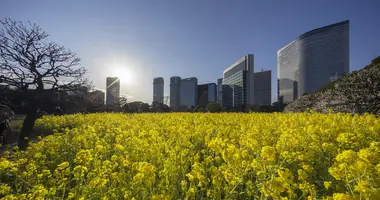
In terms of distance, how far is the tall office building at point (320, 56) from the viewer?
261ft

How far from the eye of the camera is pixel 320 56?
268 feet

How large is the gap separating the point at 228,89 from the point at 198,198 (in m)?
96.1

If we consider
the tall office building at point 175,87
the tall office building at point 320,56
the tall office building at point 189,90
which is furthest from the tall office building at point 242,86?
the tall office building at point 175,87

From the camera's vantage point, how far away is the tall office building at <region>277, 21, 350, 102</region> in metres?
79.4

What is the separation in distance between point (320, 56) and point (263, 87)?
45948 millimetres

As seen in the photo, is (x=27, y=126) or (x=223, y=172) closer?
(x=223, y=172)

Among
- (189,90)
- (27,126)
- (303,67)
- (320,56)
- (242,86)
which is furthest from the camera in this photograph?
(189,90)

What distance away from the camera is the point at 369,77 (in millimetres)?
9195

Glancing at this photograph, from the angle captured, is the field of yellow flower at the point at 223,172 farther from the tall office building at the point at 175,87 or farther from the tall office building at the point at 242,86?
the tall office building at the point at 175,87

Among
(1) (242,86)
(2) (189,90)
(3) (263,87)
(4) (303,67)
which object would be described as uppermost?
(4) (303,67)

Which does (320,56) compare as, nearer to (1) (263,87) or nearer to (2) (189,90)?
(1) (263,87)

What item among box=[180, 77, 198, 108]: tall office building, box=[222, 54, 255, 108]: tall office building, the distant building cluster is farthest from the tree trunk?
box=[180, 77, 198, 108]: tall office building

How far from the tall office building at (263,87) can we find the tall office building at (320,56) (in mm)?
28648

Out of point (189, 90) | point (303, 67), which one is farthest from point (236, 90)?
point (189, 90)
